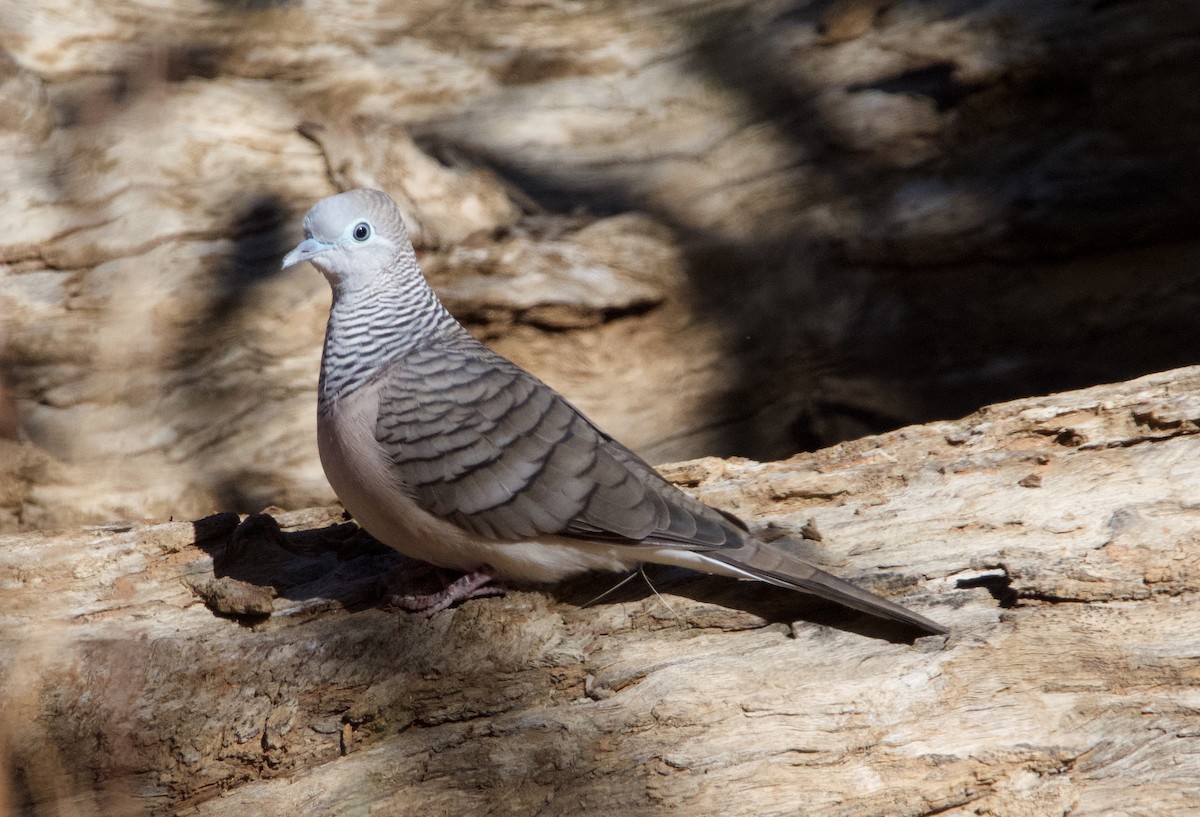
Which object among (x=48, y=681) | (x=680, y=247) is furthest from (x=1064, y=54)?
(x=48, y=681)

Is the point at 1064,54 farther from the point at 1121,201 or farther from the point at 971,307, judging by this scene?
the point at 971,307

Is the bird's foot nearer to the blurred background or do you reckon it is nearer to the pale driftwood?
the pale driftwood

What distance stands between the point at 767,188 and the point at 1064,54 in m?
1.77

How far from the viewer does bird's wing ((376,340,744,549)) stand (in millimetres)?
3635

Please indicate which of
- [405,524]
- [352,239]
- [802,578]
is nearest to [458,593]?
[405,524]

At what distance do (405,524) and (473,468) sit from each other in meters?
0.32

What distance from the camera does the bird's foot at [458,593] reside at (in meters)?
3.92

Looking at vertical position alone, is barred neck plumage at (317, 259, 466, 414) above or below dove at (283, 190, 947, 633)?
above

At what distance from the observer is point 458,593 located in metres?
3.92

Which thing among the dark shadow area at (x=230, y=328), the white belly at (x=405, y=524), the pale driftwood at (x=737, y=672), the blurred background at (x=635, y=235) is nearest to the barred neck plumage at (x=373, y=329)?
the white belly at (x=405, y=524)

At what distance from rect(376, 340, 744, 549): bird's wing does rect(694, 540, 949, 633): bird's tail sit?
67 millimetres

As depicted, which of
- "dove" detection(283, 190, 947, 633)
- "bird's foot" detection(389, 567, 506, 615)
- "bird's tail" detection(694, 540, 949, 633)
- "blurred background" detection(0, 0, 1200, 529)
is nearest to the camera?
"bird's tail" detection(694, 540, 949, 633)

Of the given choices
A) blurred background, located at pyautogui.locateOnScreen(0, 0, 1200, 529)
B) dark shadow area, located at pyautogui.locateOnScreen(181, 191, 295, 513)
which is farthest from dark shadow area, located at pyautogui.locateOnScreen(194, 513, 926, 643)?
blurred background, located at pyautogui.locateOnScreen(0, 0, 1200, 529)

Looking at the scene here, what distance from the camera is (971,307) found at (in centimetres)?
607
